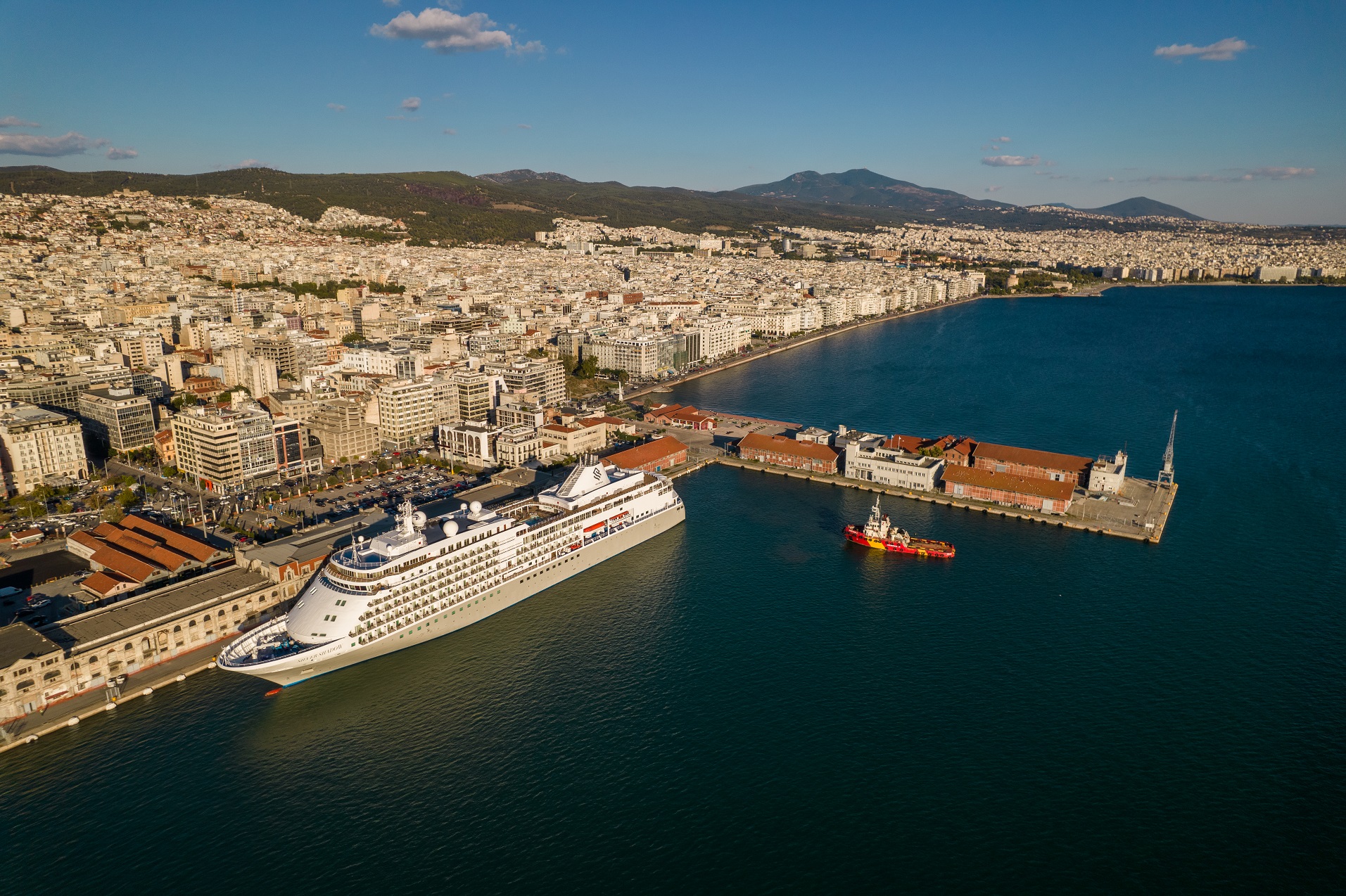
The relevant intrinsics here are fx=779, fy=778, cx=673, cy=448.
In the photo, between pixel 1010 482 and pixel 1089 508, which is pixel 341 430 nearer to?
pixel 1010 482

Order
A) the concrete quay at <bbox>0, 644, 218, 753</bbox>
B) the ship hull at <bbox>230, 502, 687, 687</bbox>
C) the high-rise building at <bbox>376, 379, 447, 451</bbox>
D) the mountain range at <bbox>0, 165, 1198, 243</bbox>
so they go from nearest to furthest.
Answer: the concrete quay at <bbox>0, 644, 218, 753</bbox> < the ship hull at <bbox>230, 502, 687, 687</bbox> < the high-rise building at <bbox>376, 379, 447, 451</bbox> < the mountain range at <bbox>0, 165, 1198, 243</bbox>

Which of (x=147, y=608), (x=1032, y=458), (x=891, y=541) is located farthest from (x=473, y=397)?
(x=1032, y=458)

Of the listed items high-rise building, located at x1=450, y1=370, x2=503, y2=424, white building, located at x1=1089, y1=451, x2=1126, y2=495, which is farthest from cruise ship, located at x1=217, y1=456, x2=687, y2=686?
white building, located at x1=1089, y1=451, x2=1126, y2=495

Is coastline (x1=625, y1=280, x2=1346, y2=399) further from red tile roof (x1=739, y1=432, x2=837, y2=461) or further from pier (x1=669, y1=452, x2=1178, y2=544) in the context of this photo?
pier (x1=669, y1=452, x2=1178, y2=544)

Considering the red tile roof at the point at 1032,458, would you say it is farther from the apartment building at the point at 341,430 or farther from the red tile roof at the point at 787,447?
the apartment building at the point at 341,430

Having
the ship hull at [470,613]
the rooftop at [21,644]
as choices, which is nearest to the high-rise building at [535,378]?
the ship hull at [470,613]

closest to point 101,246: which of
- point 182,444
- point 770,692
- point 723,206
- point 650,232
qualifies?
point 182,444
